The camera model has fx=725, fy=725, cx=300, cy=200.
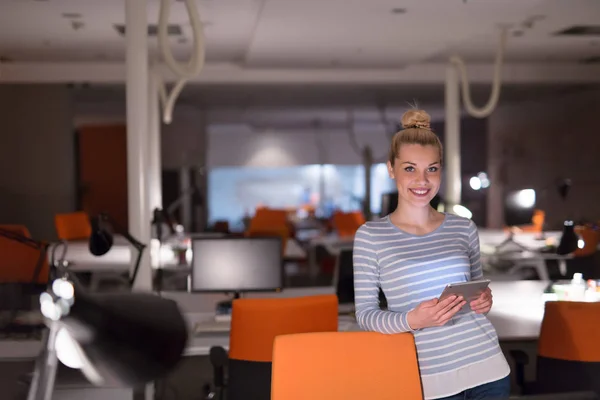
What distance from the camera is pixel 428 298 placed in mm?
2352

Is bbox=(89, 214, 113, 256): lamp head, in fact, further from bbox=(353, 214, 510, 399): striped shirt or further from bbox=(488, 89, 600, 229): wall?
bbox=(488, 89, 600, 229): wall

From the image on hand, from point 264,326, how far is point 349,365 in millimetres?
1008

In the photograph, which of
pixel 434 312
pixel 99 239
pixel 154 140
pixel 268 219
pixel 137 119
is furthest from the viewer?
pixel 154 140

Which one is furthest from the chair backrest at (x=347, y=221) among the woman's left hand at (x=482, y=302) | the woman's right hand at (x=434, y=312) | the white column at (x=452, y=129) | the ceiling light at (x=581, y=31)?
the woman's right hand at (x=434, y=312)

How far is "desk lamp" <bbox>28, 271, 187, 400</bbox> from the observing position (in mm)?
806

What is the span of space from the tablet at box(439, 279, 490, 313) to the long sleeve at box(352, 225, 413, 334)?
0.20 m

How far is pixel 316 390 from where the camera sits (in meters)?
2.28

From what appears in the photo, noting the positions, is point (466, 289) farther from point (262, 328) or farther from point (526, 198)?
point (526, 198)

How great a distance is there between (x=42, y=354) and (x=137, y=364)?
15 cm

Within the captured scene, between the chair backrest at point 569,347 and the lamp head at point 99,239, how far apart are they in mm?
2298

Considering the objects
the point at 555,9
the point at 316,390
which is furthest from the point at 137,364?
the point at 555,9

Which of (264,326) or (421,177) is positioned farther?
(264,326)

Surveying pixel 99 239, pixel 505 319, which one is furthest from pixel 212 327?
pixel 505 319

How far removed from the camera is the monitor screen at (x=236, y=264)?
4520 mm
